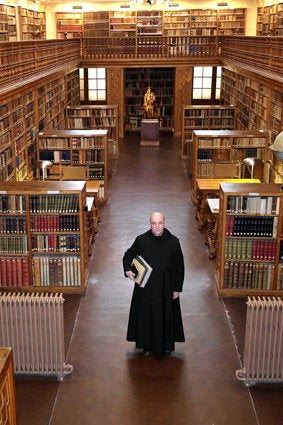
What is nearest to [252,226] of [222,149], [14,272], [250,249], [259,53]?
[250,249]

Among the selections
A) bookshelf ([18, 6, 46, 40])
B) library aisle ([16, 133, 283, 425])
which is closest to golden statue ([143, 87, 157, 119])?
bookshelf ([18, 6, 46, 40])

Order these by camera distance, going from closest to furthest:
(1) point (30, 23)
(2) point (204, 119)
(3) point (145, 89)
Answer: (2) point (204, 119), (1) point (30, 23), (3) point (145, 89)

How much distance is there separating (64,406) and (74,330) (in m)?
1.51

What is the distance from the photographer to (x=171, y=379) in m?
5.52

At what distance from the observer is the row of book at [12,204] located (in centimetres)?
715

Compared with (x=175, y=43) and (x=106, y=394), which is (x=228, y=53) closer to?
(x=175, y=43)

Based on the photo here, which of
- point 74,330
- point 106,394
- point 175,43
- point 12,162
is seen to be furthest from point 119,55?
point 106,394

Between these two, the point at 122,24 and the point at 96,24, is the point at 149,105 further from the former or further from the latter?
the point at 96,24

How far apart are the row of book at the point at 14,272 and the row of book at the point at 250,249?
109 inches

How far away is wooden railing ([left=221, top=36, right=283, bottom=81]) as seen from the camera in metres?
11.0

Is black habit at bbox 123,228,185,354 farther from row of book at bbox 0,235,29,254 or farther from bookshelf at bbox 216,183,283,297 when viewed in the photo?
row of book at bbox 0,235,29,254

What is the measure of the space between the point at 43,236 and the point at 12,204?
603mm

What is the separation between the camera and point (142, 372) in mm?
5629

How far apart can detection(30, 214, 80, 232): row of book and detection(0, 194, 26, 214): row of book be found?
0.22 meters
